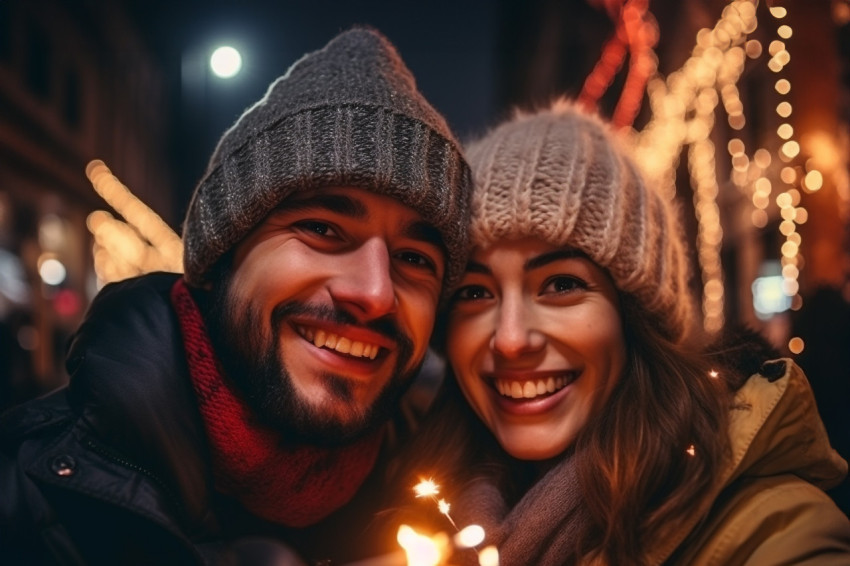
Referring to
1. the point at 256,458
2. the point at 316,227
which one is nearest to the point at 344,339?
the point at 316,227

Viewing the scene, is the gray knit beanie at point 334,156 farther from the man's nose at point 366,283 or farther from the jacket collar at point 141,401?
the jacket collar at point 141,401

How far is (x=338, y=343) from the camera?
2205mm

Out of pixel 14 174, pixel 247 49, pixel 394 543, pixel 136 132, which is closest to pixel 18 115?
pixel 14 174

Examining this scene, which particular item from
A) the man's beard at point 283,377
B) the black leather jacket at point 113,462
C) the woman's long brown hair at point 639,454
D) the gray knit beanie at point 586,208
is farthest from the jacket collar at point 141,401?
the gray knit beanie at point 586,208

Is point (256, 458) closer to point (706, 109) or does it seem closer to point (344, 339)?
point (344, 339)

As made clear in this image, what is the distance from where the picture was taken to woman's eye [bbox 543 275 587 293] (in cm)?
229

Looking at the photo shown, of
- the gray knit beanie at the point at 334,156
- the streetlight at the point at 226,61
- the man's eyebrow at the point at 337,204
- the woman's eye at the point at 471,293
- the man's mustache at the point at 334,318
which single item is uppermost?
the streetlight at the point at 226,61

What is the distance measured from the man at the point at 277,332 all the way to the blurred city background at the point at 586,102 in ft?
1.76

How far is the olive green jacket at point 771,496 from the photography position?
1761 millimetres

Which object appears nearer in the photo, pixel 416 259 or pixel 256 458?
pixel 256 458

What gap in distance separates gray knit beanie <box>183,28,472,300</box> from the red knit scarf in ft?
1.17

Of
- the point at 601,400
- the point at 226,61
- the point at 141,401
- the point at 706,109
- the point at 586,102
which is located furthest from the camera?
the point at 586,102

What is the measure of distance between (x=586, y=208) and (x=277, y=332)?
1.14m

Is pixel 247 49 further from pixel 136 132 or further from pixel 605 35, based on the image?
pixel 136 132
